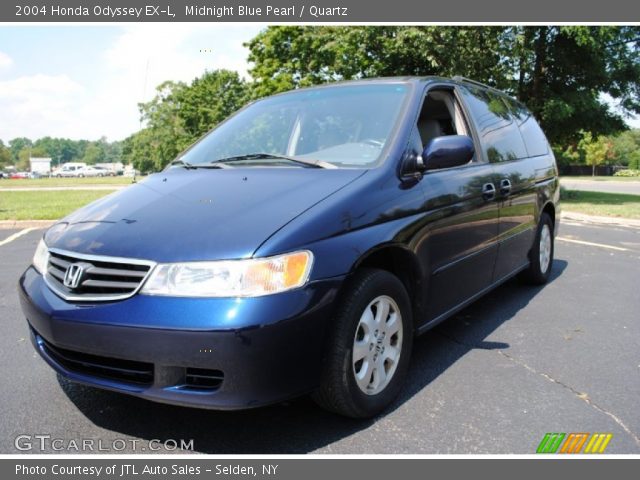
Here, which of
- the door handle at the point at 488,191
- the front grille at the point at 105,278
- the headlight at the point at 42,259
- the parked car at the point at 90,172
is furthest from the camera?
the parked car at the point at 90,172

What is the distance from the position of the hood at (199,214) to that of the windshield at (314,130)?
0.27 meters

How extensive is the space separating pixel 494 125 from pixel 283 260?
2721 millimetres

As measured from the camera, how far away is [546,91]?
702 inches

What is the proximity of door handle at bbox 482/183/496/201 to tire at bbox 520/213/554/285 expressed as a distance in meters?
1.44

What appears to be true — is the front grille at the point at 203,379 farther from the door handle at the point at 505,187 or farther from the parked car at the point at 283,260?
the door handle at the point at 505,187

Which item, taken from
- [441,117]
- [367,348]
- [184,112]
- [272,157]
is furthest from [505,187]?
[184,112]

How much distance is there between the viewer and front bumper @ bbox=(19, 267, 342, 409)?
207 cm

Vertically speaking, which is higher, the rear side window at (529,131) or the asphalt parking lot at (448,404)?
the rear side window at (529,131)

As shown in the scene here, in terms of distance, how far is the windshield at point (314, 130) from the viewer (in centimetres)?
311

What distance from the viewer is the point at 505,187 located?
157 inches

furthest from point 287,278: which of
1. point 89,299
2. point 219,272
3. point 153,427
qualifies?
point 153,427

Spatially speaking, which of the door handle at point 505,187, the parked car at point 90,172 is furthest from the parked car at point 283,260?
the parked car at point 90,172

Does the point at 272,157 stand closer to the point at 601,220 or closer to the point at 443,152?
the point at 443,152

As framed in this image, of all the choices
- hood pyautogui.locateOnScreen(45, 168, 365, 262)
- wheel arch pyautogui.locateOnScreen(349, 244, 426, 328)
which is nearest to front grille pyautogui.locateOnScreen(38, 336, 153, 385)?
hood pyautogui.locateOnScreen(45, 168, 365, 262)
